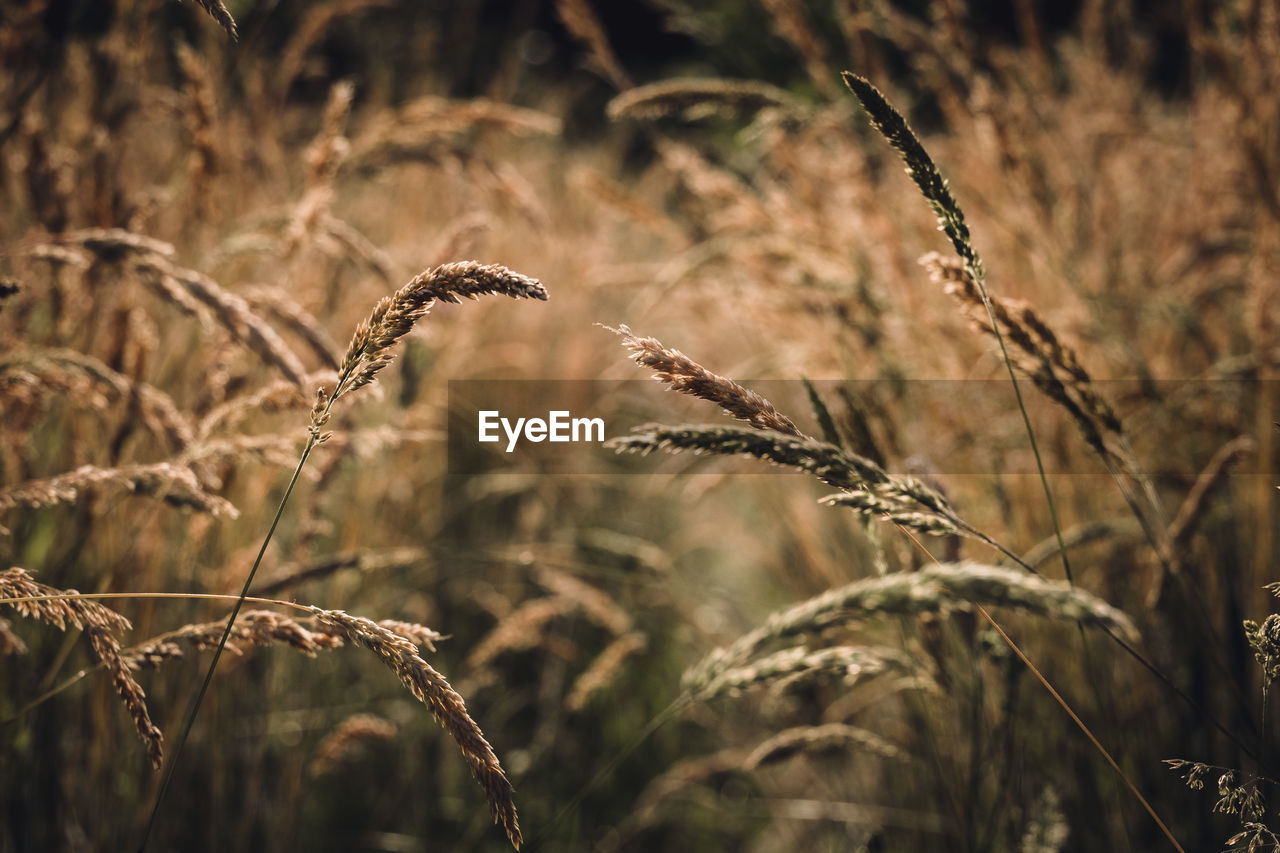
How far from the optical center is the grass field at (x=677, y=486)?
0.68 metres

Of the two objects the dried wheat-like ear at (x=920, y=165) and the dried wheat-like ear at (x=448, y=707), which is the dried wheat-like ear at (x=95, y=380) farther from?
the dried wheat-like ear at (x=920, y=165)

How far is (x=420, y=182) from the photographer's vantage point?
2.70 metres

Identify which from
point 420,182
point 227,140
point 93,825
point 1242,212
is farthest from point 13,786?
point 1242,212

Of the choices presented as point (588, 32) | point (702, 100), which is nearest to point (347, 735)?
point (702, 100)

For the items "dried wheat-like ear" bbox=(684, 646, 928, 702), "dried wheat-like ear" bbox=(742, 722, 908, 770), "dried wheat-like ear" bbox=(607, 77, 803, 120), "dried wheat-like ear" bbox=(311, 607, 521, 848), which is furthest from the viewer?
"dried wheat-like ear" bbox=(607, 77, 803, 120)

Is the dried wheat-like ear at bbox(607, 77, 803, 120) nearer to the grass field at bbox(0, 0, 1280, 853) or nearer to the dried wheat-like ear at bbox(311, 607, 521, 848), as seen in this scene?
the grass field at bbox(0, 0, 1280, 853)

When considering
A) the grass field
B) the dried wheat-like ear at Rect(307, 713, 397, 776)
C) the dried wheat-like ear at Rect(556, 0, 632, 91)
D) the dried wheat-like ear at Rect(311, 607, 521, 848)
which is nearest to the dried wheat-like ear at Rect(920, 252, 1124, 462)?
the grass field

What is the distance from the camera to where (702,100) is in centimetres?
132

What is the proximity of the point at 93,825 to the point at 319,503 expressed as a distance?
1.68 feet

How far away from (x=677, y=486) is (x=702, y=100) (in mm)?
1354

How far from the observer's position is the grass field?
683 mm

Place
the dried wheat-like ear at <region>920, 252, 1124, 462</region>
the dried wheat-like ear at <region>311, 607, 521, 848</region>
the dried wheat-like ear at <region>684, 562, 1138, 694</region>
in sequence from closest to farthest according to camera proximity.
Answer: the dried wheat-like ear at <region>684, 562, 1138, 694</region>
the dried wheat-like ear at <region>311, 607, 521, 848</region>
the dried wheat-like ear at <region>920, 252, 1124, 462</region>

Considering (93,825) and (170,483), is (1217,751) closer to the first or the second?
(170,483)

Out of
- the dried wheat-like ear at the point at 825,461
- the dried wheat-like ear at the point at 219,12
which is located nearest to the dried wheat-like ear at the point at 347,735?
the dried wheat-like ear at the point at 825,461
